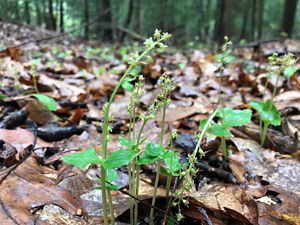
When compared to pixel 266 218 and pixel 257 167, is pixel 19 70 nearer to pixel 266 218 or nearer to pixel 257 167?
pixel 257 167

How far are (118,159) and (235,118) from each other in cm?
69

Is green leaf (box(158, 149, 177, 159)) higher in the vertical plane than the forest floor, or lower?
higher

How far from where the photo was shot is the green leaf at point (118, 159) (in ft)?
2.65

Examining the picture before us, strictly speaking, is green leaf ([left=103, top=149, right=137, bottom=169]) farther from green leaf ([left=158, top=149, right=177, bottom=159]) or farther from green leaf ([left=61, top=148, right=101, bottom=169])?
green leaf ([left=158, top=149, right=177, bottom=159])

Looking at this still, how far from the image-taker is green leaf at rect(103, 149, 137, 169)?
31.8 inches

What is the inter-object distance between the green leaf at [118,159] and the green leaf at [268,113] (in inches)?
40.9

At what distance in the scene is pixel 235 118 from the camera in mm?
1365

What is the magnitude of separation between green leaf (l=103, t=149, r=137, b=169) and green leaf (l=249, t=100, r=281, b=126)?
Result: 3.41 feet

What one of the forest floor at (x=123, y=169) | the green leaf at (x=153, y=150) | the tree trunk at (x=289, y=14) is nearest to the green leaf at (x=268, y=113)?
the forest floor at (x=123, y=169)

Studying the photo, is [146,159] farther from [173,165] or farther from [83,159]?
[83,159]

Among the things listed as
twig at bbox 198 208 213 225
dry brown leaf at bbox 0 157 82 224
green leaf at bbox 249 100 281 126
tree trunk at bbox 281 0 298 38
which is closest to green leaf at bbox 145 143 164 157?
twig at bbox 198 208 213 225

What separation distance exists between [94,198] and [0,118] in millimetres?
894

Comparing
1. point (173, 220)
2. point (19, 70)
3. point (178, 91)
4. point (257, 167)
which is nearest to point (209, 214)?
point (173, 220)

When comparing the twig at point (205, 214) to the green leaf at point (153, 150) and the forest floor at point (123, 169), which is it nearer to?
the forest floor at point (123, 169)
